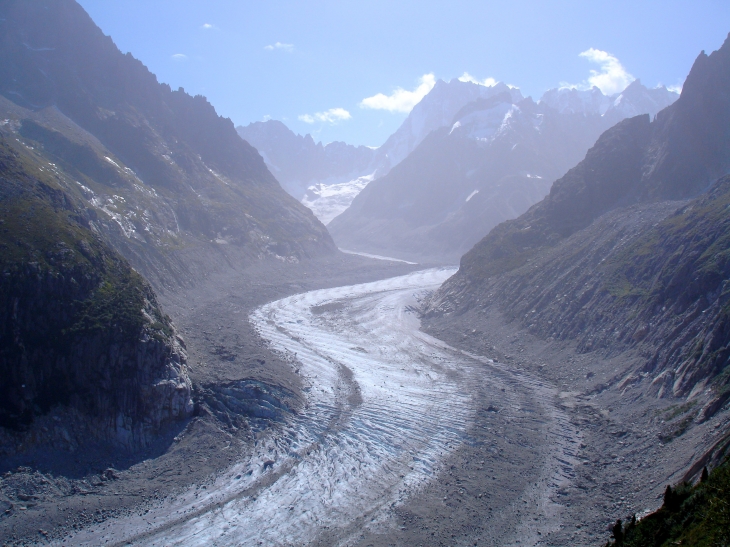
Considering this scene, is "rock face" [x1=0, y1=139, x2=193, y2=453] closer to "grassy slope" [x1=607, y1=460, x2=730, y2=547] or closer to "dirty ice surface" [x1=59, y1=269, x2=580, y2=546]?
"dirty ice surface" [x1=59, y1=269, x2=580, y2=546]

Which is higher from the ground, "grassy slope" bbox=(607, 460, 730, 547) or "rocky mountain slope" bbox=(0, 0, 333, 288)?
"rocky mountain slope" bbox=(0, 0, 333, 288)

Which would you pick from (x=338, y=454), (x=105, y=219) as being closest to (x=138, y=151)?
(x=105, y=219)

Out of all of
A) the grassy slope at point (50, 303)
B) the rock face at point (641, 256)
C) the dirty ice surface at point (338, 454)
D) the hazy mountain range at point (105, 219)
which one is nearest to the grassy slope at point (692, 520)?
the dirty ice surface at point (338, 454)

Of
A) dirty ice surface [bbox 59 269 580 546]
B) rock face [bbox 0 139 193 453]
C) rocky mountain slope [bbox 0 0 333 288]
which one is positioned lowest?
dirty ice surface [bbox 59 269 580 546]

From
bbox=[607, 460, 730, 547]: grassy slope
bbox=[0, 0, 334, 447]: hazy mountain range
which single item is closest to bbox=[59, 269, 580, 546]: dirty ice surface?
bbox=[607, 460, 730, 547]: grassy slope

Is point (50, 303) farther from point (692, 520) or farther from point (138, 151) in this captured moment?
point (138, 151)

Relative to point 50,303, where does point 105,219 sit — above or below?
above

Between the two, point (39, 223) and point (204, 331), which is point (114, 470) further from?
point (204, 331)
